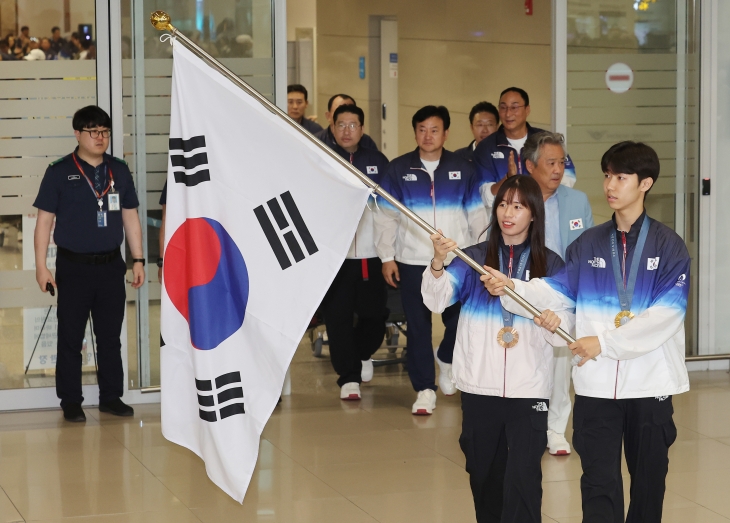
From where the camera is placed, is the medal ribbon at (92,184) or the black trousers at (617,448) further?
the medal ribbon at (92,184)

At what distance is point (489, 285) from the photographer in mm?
3623

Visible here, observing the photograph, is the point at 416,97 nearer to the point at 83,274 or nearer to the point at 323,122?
the point at 323,122

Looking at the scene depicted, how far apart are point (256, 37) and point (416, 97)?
672cm

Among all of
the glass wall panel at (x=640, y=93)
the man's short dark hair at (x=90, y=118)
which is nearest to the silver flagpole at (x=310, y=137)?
the man's short dark hair at (x=90, y=118)

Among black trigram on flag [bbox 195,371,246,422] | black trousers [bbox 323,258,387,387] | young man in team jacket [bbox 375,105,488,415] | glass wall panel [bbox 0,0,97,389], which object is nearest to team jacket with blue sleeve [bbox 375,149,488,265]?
young man in team jacket [bbox 375,105,488,415]

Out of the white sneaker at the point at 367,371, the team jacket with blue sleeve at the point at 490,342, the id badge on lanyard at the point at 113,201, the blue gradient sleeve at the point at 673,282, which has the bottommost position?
the white sneaker at the point at 367,371

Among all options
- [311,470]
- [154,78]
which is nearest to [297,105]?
[154,78]

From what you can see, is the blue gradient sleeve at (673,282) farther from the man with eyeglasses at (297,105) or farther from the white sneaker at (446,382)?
the man with eyeglasses at (297,105)

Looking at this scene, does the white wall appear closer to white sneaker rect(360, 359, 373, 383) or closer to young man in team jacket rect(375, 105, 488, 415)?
white sneaker rect(360, 359, 373, 383)

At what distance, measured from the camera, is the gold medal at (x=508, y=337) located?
373 cm

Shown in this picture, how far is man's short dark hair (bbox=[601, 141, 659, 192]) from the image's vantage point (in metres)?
3.63

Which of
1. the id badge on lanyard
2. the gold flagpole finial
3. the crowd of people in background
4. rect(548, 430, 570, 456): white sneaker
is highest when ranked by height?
the crowd of people in background

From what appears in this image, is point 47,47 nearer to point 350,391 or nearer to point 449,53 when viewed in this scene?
point 350,391

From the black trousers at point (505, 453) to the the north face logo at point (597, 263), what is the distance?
0.50m
